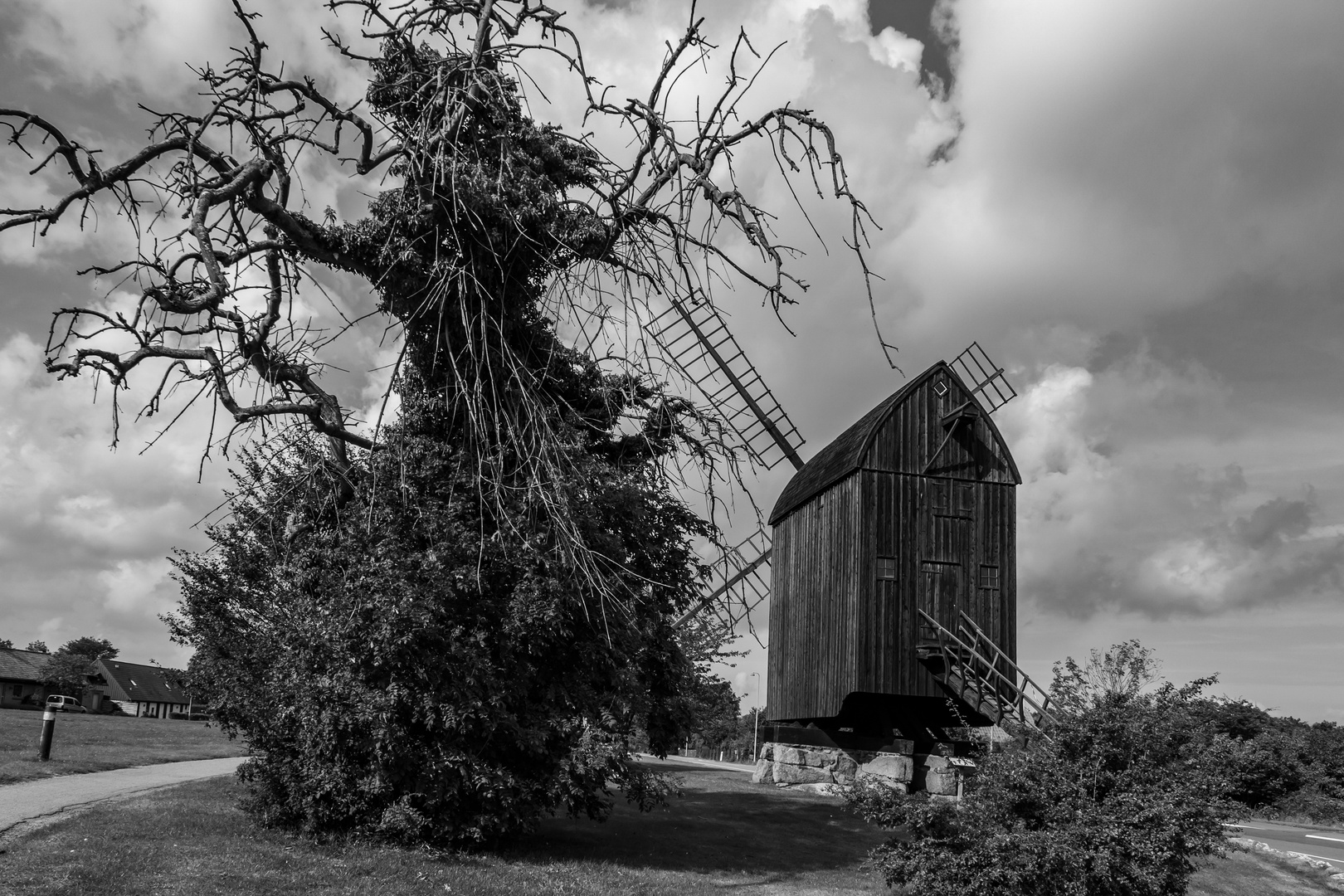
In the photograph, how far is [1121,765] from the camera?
38.1ft

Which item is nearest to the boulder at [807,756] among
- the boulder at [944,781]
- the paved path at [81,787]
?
the boulder at [944,781]

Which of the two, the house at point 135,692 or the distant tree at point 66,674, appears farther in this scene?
the house at point 135,692

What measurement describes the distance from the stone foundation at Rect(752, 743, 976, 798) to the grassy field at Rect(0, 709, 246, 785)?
12368 mm

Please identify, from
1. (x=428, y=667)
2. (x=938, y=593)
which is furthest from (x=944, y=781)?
(x=428, y=667)

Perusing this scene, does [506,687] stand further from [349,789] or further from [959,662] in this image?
[959,662]

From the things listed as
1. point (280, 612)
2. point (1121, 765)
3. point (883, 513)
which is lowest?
point (1121, 765)

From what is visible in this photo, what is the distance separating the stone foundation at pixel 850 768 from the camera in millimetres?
22141

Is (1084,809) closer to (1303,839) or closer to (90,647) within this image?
(1303,839)

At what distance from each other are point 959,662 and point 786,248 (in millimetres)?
16473

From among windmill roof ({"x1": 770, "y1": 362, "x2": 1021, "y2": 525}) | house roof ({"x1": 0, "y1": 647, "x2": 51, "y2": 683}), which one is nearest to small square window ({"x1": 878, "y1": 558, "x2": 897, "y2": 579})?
windmill roof ({"x1": 770, "y1": 362, "x2": 1021, "y2": 525})

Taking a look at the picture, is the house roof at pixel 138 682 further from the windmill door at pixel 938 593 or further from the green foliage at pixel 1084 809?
the green foliage at pixel 1084 809

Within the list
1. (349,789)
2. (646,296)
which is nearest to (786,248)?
(646,296)

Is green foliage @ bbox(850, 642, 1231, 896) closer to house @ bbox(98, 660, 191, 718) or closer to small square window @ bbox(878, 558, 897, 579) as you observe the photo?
small square window @ bbox(878, 558, 897, 579)

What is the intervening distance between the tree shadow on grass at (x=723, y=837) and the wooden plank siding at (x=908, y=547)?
2.61 metres
